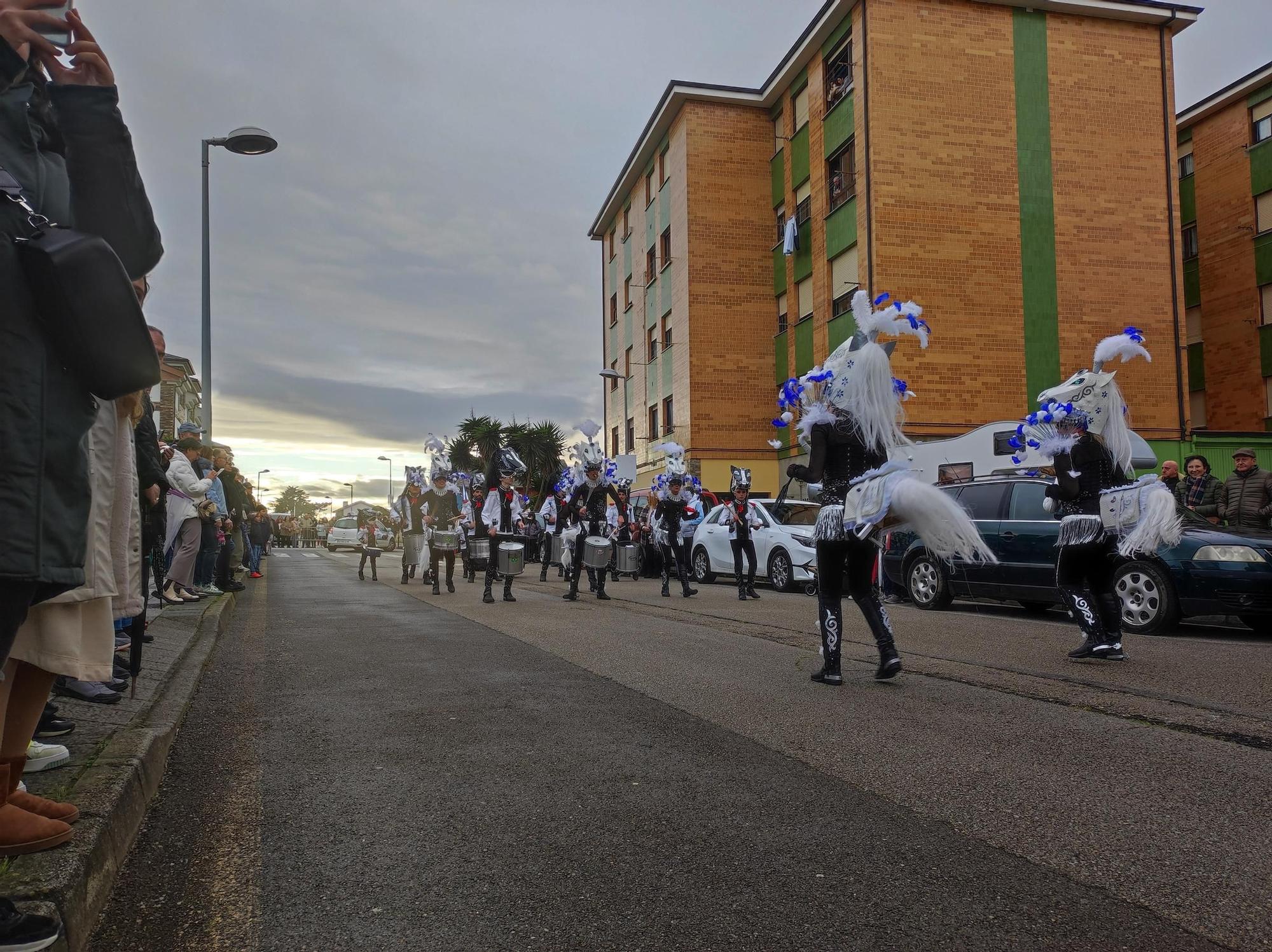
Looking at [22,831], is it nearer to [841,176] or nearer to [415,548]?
[415,548]

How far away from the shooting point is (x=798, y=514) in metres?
17.5

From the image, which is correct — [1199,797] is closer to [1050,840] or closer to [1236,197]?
[1050,840]

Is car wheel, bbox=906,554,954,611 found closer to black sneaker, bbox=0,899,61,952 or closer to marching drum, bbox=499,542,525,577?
marching drum, bbox=499,542,525,577

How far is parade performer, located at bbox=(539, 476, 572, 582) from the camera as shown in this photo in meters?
13.9

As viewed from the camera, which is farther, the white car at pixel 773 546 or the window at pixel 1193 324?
the window at pixel 1193 324

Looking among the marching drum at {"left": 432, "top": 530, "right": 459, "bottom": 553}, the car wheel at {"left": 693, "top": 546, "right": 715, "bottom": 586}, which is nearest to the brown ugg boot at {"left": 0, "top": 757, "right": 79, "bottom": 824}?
the marching drum at {"left": 432, "top": 530, "right": 459, "bottom": 553}

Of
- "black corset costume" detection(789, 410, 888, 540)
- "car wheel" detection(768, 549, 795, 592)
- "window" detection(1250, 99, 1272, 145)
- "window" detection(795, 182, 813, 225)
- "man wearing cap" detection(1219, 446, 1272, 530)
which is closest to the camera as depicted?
"black corset costume" detection(789, 410, 888, 540)

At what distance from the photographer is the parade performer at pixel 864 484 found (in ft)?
20.1

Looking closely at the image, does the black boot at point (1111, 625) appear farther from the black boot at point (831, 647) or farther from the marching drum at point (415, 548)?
the marching drum at point (415, 548)

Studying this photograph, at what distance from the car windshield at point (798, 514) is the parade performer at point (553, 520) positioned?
3.65 meters

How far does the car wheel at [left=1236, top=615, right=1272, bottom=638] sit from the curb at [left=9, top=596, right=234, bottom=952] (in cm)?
904

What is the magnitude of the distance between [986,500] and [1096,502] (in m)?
4.38

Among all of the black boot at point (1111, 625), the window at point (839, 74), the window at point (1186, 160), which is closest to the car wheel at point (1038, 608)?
the black boot at point (1111, 625)

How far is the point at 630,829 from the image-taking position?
3348mm
